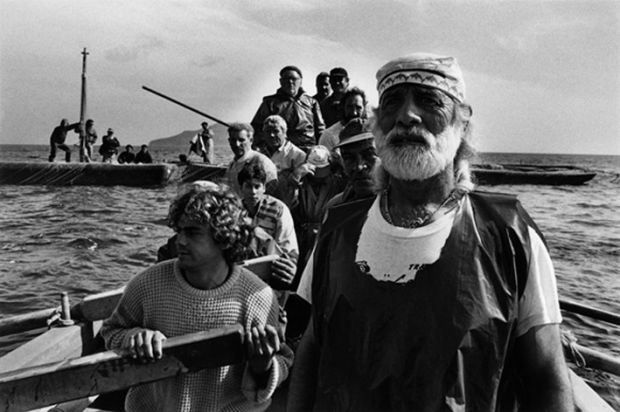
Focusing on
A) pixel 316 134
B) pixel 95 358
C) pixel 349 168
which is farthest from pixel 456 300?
pixel 316 134

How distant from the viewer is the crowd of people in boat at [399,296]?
62.0 inches

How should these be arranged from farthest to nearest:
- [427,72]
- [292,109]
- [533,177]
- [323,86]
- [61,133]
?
[533,177], [61,133], [323,86], [292,109], [427,72]

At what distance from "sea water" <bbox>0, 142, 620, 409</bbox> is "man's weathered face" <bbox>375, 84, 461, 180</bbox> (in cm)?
633

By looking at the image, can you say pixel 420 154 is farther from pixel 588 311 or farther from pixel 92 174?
pixel 92 174

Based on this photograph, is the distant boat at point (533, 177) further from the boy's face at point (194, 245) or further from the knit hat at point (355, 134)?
the boy's face at point (194, 245)

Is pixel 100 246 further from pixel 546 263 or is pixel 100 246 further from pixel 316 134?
pixel 546 263

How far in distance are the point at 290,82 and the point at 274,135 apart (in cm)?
182

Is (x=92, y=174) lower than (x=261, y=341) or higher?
lower

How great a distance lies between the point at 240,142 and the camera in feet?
18.0

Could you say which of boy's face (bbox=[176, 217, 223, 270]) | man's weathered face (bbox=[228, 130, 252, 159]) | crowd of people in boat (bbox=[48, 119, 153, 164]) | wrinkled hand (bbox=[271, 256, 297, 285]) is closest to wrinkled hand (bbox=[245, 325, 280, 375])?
boy's face (bbox=[176, 217, 223, 270])

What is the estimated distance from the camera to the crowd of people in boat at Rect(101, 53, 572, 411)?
5.16ft

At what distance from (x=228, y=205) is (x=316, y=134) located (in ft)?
→ 19.6

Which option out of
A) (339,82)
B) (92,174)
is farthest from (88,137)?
(339,82)

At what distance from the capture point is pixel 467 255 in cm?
161
